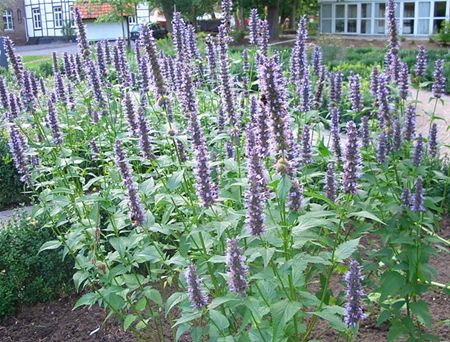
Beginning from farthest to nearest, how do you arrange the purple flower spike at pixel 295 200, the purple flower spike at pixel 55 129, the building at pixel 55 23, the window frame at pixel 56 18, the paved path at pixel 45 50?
the window frame at pixel 56 18 < the building at pixel 55 23 < the paved path at pixel 45 50 < the purple flower spike at pixel 55 129 < the purple flower spike at pixel 295 200

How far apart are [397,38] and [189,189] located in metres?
2.24

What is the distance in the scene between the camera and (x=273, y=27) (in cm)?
3528

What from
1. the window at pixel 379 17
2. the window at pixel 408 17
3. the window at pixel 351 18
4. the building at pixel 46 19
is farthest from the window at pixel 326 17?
the building at pixel 46 19

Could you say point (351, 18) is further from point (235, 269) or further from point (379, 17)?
point (235, 269)

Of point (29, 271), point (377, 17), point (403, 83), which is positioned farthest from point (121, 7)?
point (403, 83)

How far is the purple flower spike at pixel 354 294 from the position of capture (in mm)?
2865

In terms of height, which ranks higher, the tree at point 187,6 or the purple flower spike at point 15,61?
the tree at point 187,6

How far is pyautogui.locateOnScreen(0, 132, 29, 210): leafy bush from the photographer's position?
28.4ft

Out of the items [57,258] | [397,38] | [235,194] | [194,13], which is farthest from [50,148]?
[194,13]

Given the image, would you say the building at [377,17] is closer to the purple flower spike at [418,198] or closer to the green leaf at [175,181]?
the purple flower spike at [418,198]

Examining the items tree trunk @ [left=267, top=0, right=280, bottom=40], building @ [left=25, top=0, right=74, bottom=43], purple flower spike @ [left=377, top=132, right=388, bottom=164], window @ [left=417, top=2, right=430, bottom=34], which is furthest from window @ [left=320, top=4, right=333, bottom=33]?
purple flower spike @ [left=377, top=132, right=388, bottom=164]

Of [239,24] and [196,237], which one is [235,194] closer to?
[196,237]

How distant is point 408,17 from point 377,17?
234cm

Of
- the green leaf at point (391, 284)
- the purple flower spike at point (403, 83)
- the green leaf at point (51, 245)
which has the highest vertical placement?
the purple flower spike at point (403, 83)
